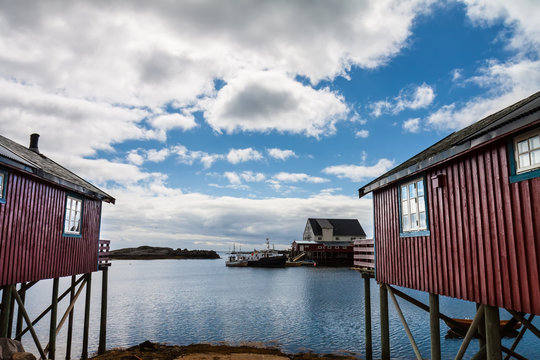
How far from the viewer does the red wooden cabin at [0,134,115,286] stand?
10.7 meters

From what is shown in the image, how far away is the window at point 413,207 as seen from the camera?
10195 millimetres

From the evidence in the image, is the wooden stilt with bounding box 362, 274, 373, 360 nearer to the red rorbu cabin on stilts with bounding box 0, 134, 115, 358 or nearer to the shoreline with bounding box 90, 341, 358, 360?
the shoreline with bounding box 90, 341, 358, 360

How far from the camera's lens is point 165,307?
3303 cm

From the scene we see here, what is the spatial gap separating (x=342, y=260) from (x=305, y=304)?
166 feet

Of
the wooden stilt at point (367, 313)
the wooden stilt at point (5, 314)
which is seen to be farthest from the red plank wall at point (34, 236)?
the wooden stilt at point (367, 313)

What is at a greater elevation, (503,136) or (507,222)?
(503,136)

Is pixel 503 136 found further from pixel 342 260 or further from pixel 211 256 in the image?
pixel 211 256

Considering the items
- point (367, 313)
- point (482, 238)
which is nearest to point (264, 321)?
point (367, 313)

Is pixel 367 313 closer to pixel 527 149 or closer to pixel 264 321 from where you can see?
pixel 527 149

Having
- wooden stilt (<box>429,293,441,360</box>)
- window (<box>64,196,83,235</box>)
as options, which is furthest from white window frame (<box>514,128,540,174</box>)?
window (<box>64,196,83,235</box>)

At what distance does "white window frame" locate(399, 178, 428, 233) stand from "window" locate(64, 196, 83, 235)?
12.4 metres

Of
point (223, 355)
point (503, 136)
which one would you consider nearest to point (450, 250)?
point (503, 136)

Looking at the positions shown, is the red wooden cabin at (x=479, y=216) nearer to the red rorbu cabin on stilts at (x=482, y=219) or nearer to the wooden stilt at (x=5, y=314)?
the red rorbu cabin on stilts at (x=482, y=219)

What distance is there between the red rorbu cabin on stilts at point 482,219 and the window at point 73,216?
40.2 ft
